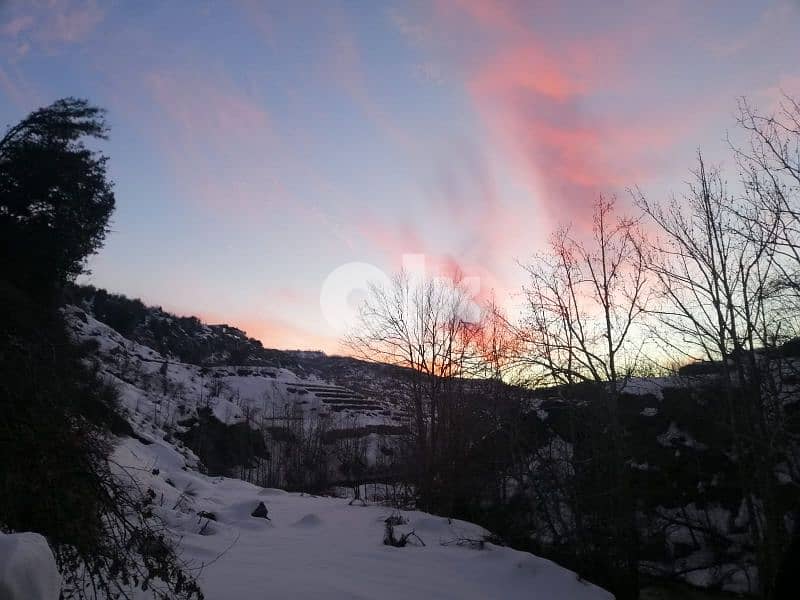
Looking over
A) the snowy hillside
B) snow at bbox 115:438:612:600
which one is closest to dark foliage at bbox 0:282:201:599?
the snowy hillside

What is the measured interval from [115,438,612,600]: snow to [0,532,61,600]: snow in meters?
3.72

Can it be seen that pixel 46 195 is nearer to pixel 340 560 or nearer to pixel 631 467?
pixel 340 560

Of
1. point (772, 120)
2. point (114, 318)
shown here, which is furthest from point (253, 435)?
point (772, 120)

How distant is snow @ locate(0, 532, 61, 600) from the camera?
264 cm

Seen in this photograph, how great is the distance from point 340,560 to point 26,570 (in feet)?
25.4

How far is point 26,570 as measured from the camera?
2760 mm

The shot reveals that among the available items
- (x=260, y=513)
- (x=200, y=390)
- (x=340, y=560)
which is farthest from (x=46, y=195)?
(x=200, y=390)

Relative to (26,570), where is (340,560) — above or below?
below

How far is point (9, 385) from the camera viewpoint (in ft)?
15.1

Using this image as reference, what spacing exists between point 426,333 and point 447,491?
8.73 meters

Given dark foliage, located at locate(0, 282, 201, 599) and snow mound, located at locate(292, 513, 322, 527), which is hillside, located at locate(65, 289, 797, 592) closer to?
snow mound, located at locate(292, 513, 322, 527)

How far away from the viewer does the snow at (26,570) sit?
2.64 meters

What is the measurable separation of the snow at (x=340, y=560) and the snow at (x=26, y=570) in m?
3.72

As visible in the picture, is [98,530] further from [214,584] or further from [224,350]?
[224,350]
